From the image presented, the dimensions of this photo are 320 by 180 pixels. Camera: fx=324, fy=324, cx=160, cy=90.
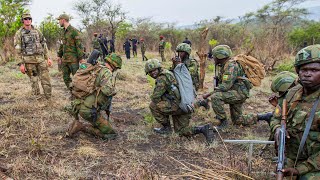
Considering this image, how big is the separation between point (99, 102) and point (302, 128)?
8.76ft

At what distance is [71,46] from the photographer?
6.17 meters

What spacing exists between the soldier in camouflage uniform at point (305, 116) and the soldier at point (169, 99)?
2003mm

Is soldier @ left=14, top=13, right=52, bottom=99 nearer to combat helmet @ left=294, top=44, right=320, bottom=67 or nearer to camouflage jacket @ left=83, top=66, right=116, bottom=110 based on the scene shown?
camouflage jacket @ left=83, top=66, right=116, bottom=110

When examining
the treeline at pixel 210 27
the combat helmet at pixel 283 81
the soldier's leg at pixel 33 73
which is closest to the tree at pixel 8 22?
the treeline at pixel 210 27

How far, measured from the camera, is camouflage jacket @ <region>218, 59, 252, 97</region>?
4883mm

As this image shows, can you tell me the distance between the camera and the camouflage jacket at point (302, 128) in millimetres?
2357

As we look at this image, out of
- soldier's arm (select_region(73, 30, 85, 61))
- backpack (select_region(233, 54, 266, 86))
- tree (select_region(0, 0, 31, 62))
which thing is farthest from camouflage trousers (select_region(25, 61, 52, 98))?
tree (select_region(0, 0, 31, 62))

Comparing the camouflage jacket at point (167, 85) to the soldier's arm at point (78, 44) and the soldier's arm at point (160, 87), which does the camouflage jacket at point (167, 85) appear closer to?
the soldier's arm at point (160, 87)

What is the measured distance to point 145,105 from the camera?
264 inches

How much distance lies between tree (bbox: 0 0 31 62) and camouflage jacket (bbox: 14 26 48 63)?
24.1ft

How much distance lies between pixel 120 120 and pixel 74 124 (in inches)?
47.0

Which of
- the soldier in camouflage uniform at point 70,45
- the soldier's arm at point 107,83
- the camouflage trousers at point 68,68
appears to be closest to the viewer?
the soldier's arm at point 107,83

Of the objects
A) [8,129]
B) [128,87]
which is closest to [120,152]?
[8,129]

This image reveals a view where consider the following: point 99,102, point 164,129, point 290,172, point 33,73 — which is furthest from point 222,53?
point 33,73
